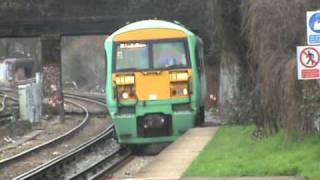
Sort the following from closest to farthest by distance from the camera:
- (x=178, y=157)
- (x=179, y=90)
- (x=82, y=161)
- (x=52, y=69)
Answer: (x=178, y=157), (x=179, y=90), (x=82, y=161), (x=52, y=69)

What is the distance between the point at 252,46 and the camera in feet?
50.9

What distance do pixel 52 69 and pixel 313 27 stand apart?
1143 inches

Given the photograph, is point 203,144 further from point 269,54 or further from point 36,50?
point 36,50

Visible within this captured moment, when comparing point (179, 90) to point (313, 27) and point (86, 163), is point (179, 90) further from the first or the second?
point (313, 27)

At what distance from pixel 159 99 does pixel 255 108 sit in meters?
3.35

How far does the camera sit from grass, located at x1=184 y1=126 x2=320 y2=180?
11.6 m

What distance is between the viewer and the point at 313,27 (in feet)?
36.1

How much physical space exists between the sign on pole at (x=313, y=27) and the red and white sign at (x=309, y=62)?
0.57 ft

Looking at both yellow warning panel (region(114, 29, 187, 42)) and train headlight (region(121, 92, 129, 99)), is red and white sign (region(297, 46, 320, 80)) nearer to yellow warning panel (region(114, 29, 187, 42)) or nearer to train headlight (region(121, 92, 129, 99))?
train headlight (region(121, 92, 129, 99))

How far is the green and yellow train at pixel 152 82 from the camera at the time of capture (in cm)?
2036

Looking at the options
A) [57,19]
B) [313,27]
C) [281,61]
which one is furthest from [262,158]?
[57,19]

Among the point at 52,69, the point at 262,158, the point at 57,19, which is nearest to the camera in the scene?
the point at 262,158

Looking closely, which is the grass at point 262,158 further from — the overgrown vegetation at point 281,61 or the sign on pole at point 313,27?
the sign on pole at point 313,27

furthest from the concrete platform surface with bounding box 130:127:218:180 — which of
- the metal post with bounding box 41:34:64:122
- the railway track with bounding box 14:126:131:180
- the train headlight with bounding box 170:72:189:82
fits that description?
the metal post with bounding box 41:34:64:122
